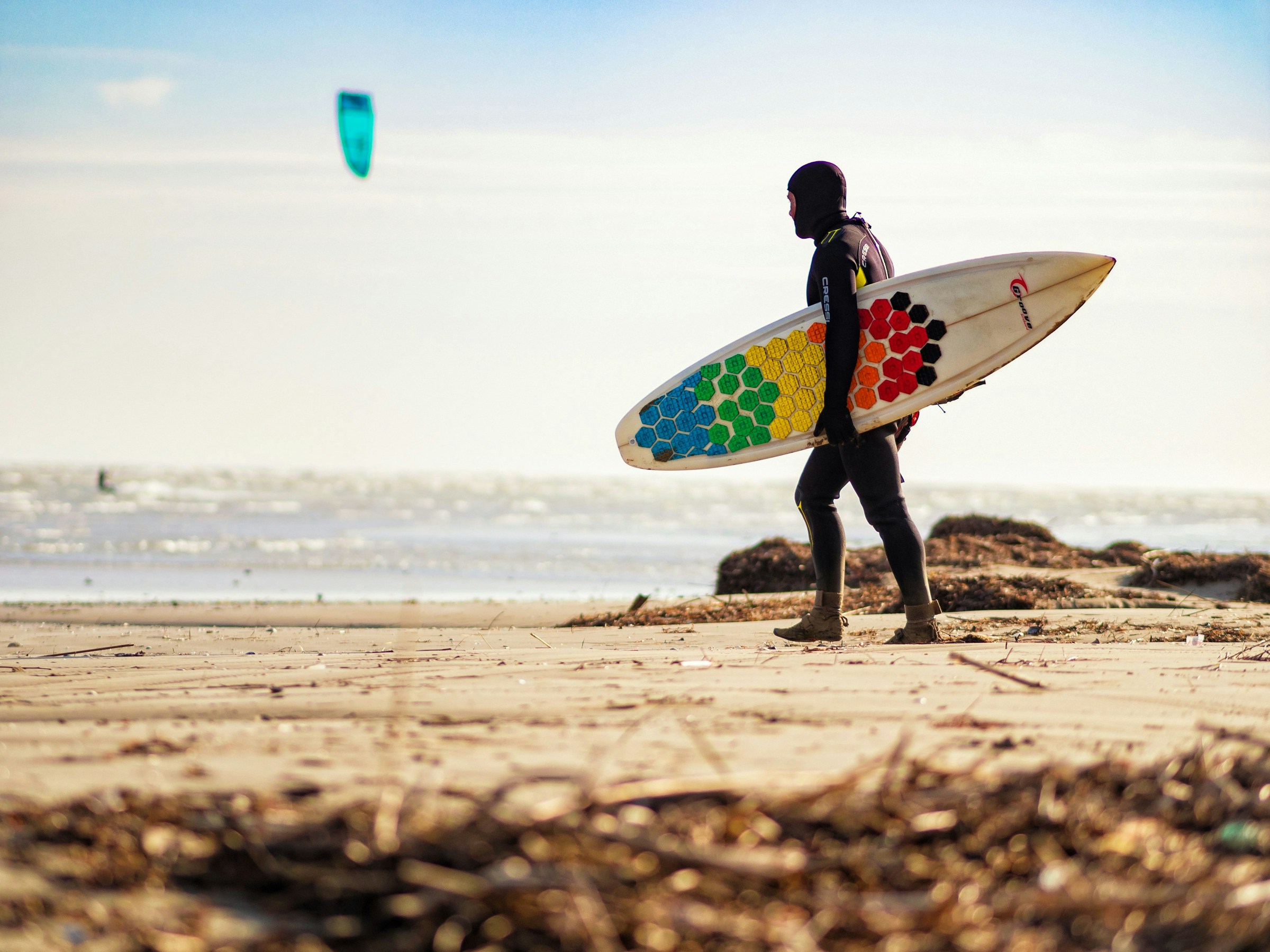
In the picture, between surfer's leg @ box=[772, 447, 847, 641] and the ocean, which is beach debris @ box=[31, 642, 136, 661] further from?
the ocean

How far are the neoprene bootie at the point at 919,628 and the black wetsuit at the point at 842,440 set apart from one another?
41 mm

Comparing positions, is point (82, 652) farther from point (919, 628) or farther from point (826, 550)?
point (919, 628)

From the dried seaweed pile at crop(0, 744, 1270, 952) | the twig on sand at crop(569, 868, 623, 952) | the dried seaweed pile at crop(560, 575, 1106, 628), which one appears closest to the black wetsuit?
the dried seaweed pile at crop(560, 575, 1106, 628)

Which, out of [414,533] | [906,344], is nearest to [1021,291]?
[906,344]

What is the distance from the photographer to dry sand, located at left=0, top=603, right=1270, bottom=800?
1.70 metres

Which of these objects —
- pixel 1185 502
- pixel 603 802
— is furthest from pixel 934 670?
pixel 1185 502

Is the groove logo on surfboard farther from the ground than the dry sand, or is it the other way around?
the groove logo on surfboard

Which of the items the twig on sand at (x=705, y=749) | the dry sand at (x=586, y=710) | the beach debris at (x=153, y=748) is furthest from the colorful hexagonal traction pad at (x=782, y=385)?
the beach debris at (x=153, y=748)

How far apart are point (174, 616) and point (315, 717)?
460 cm

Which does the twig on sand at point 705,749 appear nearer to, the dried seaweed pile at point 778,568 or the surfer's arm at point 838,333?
the surfer's arm at point 838,333

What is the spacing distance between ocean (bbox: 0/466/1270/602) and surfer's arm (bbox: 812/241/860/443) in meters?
4.68

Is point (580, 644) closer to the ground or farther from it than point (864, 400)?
closer to the ground

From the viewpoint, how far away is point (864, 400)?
4.10m

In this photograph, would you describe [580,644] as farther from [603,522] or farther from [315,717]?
[603,522]
